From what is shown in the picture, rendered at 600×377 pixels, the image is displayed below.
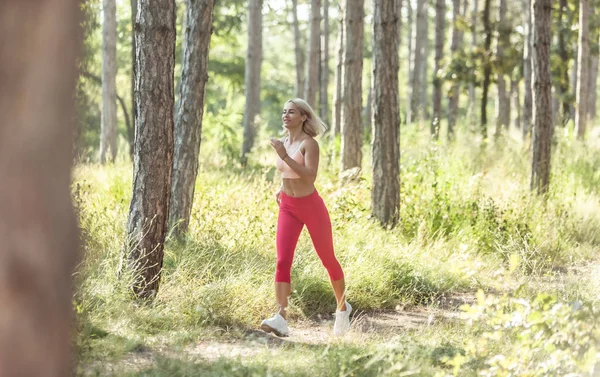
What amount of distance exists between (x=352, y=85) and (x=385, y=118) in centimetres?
368

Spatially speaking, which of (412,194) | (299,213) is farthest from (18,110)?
(412,194)

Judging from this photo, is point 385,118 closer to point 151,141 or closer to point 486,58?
point 151,141

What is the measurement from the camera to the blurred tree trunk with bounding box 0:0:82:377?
3346 mm

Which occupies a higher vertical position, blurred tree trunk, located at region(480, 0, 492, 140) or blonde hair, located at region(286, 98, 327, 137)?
blurred tree trunk, located at region(480, 0, 492, 140)

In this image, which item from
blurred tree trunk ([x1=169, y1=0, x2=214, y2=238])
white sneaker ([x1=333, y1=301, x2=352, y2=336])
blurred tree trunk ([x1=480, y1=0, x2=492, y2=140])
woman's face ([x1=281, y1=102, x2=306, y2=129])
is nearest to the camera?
woman's face ([x1=281, y1=102, x2=306, y2=129])

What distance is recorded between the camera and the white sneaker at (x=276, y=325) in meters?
6.87

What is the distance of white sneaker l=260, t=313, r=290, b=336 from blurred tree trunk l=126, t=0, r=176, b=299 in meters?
1.07

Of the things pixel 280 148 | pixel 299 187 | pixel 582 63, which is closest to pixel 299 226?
pixel 299 187

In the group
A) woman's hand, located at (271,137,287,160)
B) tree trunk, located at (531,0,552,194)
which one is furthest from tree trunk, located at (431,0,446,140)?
woman's hand, located at (271,137,287,160)

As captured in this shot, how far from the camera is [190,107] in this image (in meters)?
9.69

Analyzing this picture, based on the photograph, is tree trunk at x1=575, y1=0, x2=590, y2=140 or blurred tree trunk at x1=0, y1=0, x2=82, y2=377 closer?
blurred tree trunk at x1=0, y1=0, x2=82, y2=377

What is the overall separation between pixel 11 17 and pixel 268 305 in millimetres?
4798

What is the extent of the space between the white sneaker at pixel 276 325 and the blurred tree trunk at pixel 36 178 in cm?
340

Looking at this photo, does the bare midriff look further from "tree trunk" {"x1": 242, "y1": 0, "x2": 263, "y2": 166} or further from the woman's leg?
"tree trunk" {"x1": 242, "y1": 0, "x2": 263, "y2": 166}
